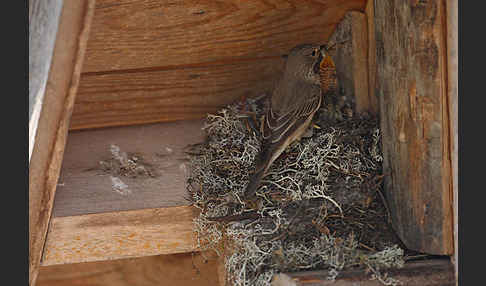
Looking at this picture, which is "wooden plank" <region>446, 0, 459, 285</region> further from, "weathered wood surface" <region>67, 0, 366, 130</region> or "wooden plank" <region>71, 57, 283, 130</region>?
"wooden plank" <region>71, 57, 283, 130</region>

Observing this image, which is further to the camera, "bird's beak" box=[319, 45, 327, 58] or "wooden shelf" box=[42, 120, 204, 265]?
"bird's beak" box=[319, 45, 327, 58]

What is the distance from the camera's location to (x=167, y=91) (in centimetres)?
340

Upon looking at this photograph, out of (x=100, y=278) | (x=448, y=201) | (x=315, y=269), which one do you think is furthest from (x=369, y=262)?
(x=100, y=278)

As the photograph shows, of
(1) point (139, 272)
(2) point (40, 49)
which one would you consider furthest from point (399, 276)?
(1) point (139, 272)

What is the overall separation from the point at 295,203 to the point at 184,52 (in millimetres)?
930

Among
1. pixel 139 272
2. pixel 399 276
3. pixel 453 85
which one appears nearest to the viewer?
pixel 453 85

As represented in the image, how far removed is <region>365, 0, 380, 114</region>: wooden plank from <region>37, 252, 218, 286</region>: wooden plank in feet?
4.35

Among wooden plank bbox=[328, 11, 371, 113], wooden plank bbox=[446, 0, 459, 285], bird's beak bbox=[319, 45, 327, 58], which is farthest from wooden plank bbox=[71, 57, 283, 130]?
wooden plank bbox=[446, 0, 459, 285]

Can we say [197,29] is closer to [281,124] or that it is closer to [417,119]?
[281,124]

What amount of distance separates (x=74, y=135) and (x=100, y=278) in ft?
3.25

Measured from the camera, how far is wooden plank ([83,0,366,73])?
117 inches

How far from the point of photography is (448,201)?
2609mm

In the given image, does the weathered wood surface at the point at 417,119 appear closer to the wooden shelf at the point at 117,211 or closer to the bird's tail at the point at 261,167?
the bird's tail at the point at 261,167

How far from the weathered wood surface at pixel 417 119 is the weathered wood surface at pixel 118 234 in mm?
965
